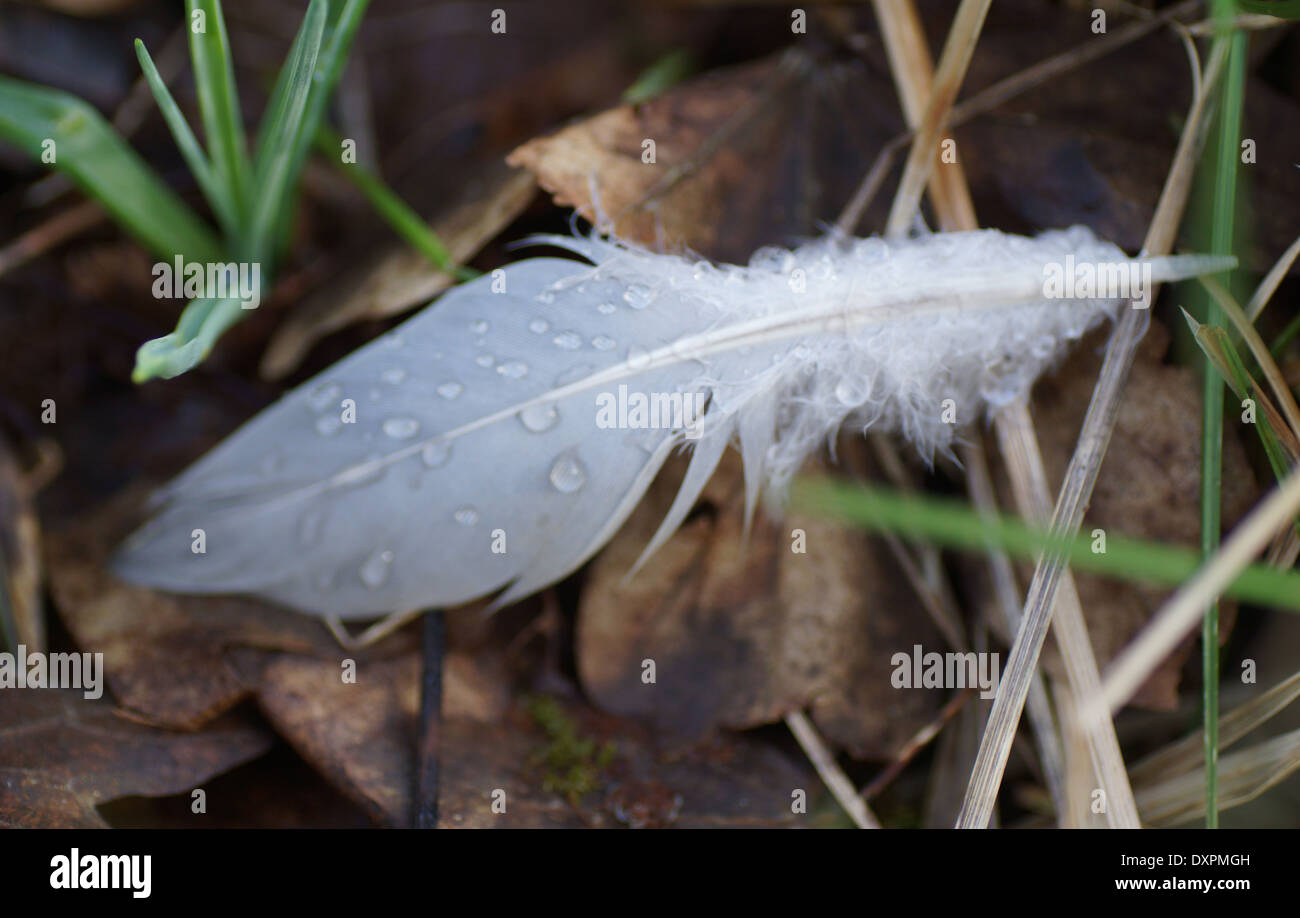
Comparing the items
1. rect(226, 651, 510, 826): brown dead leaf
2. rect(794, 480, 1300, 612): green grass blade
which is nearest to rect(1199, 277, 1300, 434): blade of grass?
rect(794, 480, 1300, 612): green grass blade

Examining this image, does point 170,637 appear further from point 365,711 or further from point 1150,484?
point 1150,484

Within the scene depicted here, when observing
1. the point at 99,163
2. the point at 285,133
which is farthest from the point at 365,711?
the point at 99,163

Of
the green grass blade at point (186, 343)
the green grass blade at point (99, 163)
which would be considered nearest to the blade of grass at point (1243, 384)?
the green grass blade at point (186, 343)

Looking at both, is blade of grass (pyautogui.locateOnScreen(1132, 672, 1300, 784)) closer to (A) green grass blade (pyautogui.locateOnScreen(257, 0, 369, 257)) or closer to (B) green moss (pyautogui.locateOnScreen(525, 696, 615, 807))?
(B) green moss (pyautogui.locateOnScreen(525, 696, 615, 807))

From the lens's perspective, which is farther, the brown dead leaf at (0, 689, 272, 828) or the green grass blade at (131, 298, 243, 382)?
the brown dead leaf at (0, 689, 272, 828)

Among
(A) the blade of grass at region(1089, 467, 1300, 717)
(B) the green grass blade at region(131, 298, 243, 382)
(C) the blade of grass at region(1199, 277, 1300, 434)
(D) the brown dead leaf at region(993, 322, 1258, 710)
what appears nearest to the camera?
(A) the blade of grass at region(1089, 467, 1300, 717)
